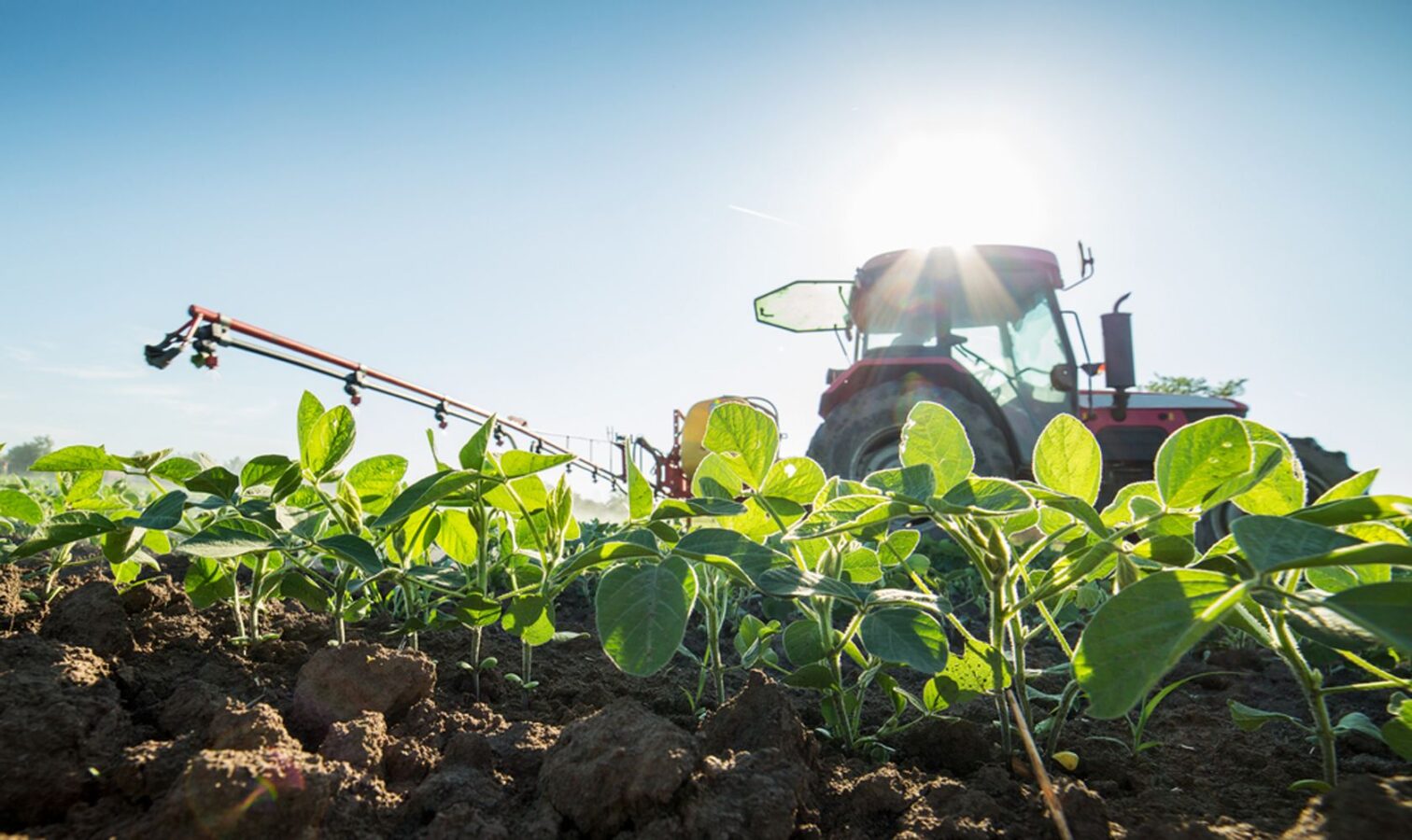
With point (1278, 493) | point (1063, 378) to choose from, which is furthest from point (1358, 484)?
point (1063, 378)

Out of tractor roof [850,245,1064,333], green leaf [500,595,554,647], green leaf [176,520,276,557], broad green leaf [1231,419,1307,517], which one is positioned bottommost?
green leaf [500,595,554,647]

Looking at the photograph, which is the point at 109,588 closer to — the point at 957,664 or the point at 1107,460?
the point at 957,664

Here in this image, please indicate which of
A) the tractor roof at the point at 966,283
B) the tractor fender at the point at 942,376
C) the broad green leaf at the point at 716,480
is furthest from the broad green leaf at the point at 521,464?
the tractor roof at the point at 966,283

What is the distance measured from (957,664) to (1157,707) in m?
0.81

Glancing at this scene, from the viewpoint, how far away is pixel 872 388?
4879 millimetres

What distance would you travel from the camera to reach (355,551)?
0.86m

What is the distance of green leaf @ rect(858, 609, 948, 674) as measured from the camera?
29.1 inches

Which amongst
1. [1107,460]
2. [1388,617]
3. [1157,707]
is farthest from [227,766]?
[1107,460]

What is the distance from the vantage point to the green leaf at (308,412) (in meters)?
1.01

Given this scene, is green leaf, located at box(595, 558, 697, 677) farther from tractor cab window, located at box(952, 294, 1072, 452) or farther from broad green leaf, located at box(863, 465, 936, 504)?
tractor cab window, located at box(952, 294, 1072, 452)

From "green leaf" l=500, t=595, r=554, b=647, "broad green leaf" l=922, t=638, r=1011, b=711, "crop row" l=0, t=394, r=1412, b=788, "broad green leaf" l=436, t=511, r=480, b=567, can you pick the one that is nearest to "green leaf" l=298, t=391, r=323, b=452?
"crop row" l=0, t=394, r=1412, b=788

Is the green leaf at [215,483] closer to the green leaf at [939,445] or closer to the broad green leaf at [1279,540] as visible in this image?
the green leaf at [939,445]

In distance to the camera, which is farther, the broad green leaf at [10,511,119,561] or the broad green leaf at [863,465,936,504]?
the broad green leaf at [10,511,119,561]

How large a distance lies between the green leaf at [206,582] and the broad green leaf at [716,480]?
80 centimetres
